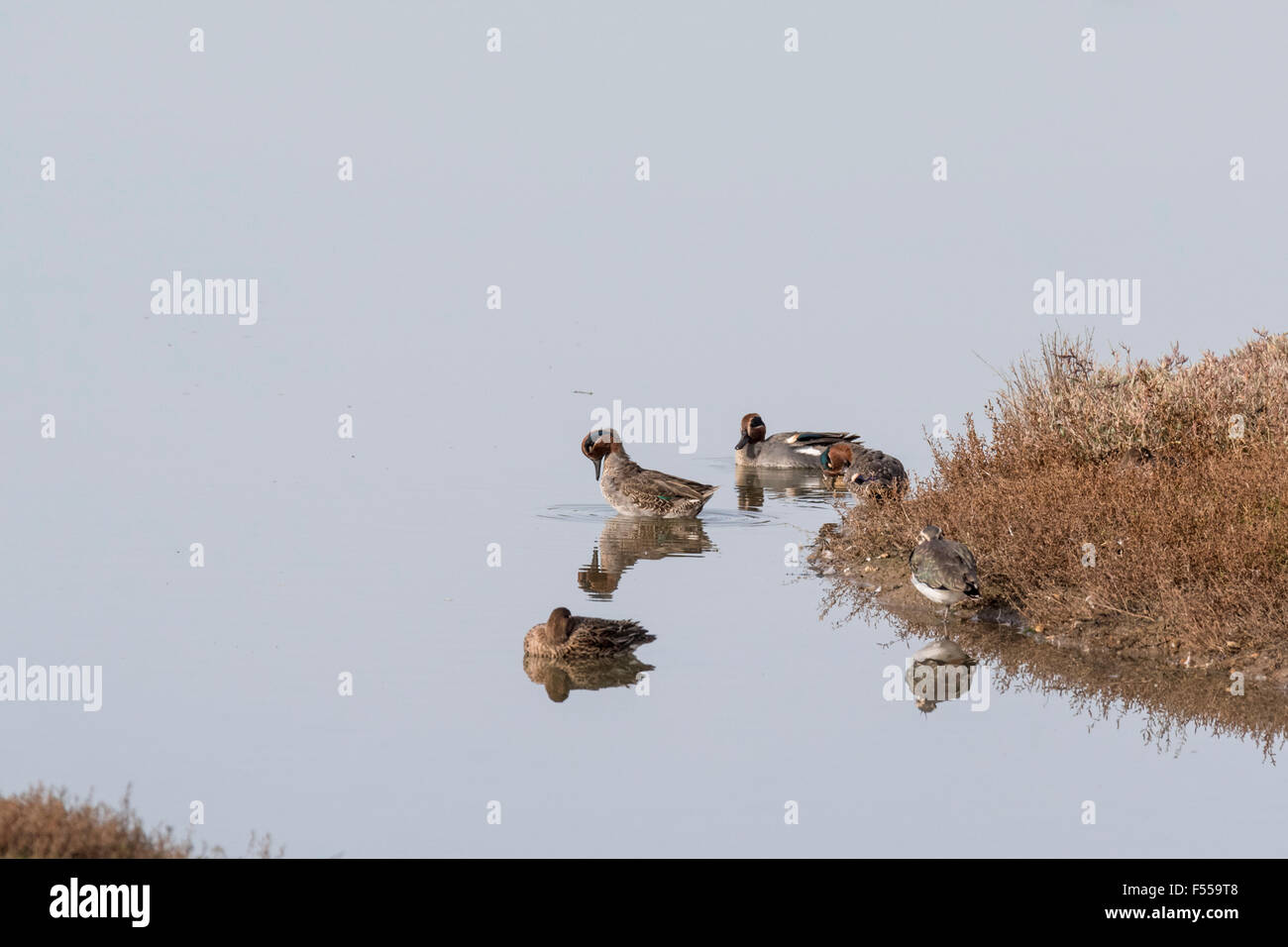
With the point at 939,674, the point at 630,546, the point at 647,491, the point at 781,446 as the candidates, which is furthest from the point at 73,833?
the point at 781,446

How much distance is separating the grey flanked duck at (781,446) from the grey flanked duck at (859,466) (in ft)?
1.17

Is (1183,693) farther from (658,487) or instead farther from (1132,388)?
(658,487)

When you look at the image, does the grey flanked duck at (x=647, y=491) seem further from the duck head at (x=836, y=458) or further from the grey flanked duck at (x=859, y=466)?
the duck head at (x=836, y=458)

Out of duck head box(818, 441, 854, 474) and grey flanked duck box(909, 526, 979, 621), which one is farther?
duck head box(818, 441, 854, 474)

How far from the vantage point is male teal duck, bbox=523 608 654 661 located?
43.1 feet

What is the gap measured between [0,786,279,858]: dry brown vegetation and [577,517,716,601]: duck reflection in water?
311 inches

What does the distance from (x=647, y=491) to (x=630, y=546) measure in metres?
1.68

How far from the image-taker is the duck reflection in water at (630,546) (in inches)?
669

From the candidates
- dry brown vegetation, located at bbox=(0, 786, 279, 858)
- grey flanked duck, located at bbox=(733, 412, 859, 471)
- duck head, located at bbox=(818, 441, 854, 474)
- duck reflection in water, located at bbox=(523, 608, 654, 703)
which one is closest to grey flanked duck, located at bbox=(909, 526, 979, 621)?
duck reflection in water, located at bbox=(523, 608, 654, 703)

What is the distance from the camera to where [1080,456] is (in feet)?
57.9

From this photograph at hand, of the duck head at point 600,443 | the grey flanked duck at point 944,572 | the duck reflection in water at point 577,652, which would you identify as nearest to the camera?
the duck reflection in water at point 577,652

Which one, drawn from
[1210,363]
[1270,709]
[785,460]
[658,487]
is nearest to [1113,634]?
[1270,709]

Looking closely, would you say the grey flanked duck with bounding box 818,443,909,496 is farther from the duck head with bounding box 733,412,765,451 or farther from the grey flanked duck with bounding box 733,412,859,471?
the duck head with bounding box 733,412,765,451

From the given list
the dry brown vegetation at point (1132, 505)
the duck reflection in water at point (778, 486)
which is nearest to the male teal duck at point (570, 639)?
the dry brown vegetation at point (1132, 505)
